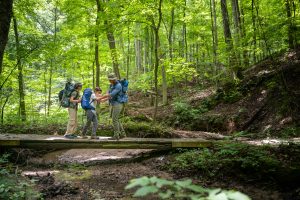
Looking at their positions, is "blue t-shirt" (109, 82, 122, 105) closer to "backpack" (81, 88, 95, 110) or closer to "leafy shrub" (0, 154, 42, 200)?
"backpack" (81, 88, 95, 110)

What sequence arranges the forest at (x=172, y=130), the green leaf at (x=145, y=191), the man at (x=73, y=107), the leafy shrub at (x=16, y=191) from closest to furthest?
the green leaf at (x=145, y=191)
the leafy shrub at (x=16, y=191)
the forest at (x=172, y=130)
the man at (x=73, y=107)

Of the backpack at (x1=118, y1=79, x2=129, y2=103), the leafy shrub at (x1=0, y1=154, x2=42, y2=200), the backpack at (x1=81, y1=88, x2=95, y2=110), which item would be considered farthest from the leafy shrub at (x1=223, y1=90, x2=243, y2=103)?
the leafy shrub at (x1=0, y1=154, x2=42, y2=200)

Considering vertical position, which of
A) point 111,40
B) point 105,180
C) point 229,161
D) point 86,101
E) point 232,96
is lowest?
point 105,180

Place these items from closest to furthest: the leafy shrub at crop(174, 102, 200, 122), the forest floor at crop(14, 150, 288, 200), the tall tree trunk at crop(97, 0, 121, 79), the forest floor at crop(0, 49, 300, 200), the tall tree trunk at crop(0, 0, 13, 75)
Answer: the tall tree trunk at crop(0, 0, 13, 75) → the forest floor at crop(14, 150, 288, 200) → the forest floor at crop(0, 49, 300, 200) → the tall tree trunk at crop(97, 0, 121, 79) → the leafy shrub at crop(174, 102, 200, 122)

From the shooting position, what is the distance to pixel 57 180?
24.8ft

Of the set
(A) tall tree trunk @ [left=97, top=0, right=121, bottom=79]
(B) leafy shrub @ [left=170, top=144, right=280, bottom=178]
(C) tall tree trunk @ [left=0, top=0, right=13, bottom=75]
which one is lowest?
(B) leafy shrub @ [left=170, top=144, right=280, bottom=178]

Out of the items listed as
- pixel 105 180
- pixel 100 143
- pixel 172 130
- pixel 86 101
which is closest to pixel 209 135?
pixel 172 130

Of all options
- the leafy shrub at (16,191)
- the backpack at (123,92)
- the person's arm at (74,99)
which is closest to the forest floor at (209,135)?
the leafy shrub at (16,191)

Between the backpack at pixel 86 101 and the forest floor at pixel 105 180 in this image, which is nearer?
Answer: the forest floor at pixel 105 180

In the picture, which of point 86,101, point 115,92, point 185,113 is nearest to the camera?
point 115,92

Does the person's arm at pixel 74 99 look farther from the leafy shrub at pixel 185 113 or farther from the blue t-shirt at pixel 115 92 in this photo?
the leafy shrub at pixel 185 113

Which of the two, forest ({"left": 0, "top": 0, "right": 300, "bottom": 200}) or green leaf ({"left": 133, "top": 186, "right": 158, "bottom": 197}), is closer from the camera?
green leaf ({"left": 133, "top": 186, "right": 158, "bottom": 197})

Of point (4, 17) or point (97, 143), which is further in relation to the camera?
point (97, 143)

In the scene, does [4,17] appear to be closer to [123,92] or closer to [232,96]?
[123,92]
